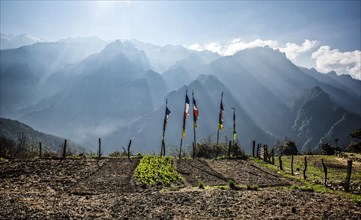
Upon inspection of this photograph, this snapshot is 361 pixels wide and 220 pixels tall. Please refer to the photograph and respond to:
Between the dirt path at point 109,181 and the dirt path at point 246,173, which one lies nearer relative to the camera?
the dirt path at point 109,181

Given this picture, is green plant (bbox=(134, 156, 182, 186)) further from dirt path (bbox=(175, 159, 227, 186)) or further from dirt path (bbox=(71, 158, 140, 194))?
dirt path (bbox=(175, 159, 227, 186))

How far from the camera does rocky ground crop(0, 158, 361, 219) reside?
17422 millimetres

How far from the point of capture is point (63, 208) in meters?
18.2

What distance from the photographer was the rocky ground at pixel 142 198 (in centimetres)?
1742

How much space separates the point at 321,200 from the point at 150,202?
11603 millimetres

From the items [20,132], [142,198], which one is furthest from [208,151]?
[20,132]

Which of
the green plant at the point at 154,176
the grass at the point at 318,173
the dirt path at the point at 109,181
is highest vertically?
the grass at the point at 318,173

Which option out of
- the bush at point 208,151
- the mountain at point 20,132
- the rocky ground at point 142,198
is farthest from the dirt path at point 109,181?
the mountain at point 20,132

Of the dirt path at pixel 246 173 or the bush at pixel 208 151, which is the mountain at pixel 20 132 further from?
the dirt path at pixel 246 173

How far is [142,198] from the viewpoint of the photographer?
21.3 metres

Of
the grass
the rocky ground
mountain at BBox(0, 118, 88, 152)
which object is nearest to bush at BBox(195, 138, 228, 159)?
the grass

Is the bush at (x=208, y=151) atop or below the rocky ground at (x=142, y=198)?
atop

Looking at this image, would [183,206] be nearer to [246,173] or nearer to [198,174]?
[198,174]

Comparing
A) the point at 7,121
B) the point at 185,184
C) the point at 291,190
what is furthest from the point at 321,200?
the point at 7,121
